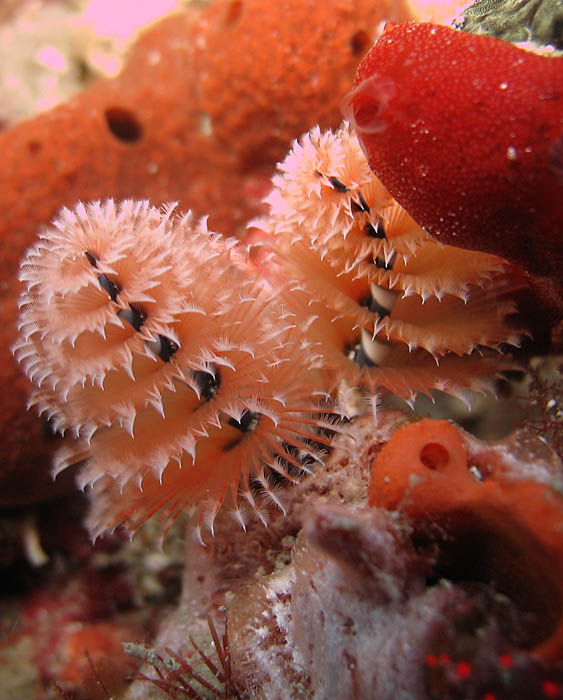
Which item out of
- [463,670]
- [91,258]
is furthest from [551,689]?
[91,258]

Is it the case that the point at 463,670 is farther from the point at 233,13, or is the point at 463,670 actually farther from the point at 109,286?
the point at 233,13

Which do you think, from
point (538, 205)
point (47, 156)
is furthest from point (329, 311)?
point (47, 156)

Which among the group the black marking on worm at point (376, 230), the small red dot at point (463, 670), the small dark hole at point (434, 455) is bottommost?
the small red dot at point (463, 670)

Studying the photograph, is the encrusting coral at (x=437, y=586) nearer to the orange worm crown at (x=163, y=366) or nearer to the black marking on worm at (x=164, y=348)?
the orange worm crown at (x=163, y=366)

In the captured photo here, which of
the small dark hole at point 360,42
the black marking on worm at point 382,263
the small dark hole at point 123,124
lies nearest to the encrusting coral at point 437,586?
the black marking on worm at point 382,263

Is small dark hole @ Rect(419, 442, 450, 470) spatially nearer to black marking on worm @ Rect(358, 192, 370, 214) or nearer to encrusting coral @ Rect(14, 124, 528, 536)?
encrusting coral @ Rect(14, 124, 528, 536)

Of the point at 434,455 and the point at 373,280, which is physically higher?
the point at 373,280

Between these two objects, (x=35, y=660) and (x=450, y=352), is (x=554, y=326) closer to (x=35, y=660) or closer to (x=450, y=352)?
(x=450, y=352)
